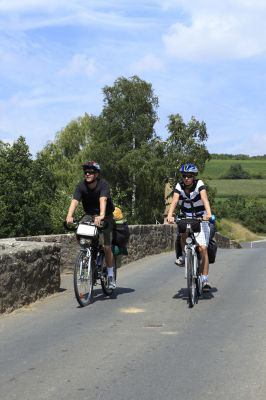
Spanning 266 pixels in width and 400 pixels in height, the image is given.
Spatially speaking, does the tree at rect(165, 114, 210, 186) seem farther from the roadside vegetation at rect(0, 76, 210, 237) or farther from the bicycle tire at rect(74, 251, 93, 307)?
the bicycle tire at rect(74, 251, 93, 307)

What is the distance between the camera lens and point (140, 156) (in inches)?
1980

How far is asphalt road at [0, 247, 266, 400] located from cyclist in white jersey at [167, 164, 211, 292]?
0.81m

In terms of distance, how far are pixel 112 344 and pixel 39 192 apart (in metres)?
48.8

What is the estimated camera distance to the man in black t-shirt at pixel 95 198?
25.7 feet

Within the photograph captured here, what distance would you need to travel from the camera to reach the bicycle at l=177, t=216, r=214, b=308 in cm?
764

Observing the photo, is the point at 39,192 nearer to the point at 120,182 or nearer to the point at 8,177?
the point at 8,177

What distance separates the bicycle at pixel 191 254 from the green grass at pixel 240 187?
89.0 metres

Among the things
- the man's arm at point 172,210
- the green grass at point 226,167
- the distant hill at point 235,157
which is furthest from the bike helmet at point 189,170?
the distant hill at point 235,157

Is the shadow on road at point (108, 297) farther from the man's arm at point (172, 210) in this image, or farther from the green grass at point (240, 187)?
the green grass at point (240, 187)

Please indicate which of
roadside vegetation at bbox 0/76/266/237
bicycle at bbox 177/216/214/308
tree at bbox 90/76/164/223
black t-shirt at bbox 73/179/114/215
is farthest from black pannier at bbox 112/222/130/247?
tree at bbox 90/76/164/223

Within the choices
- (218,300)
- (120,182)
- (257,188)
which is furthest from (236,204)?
(218,300)

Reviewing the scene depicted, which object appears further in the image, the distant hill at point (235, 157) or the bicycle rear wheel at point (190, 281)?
the distant hill at point (235, 157)

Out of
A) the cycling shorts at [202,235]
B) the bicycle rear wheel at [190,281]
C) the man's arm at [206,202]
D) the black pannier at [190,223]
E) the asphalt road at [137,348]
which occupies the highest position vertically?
the man's arm at [206,202]

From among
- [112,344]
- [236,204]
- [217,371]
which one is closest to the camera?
[217,371]
